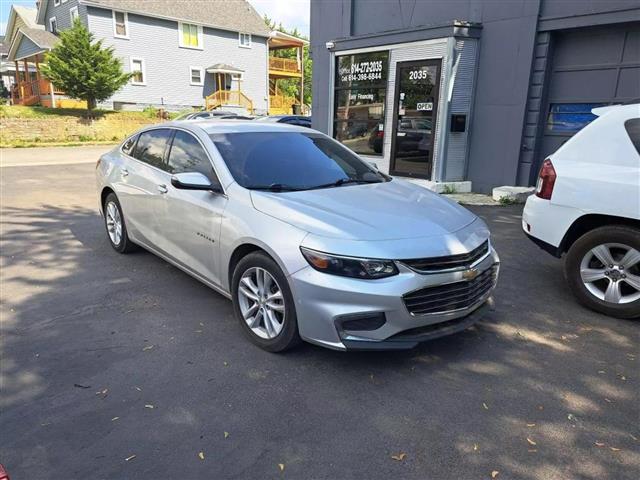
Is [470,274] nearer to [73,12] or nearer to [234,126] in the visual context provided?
[234,126]

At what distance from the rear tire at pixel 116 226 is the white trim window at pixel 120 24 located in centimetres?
2771

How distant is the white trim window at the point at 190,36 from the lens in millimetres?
32156

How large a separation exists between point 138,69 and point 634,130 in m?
31.3

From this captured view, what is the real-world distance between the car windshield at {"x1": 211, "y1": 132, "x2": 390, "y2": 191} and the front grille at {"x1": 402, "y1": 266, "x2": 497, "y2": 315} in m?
1.39

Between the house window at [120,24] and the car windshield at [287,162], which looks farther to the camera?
the house window at [120,24]

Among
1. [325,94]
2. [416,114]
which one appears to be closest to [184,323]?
[416,114]

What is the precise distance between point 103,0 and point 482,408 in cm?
3242

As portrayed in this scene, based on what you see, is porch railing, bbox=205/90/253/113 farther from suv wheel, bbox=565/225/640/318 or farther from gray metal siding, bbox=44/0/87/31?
suv wheel, bbox=565/225/640/318

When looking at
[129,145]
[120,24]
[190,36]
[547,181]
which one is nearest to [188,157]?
[129,145]

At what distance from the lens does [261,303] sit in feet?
11.8

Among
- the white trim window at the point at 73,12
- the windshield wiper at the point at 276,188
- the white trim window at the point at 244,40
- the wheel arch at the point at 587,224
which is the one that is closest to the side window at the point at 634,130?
the wheel arch at the point at 587,224

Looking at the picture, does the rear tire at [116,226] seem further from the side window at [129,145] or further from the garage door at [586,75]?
the garage door at [586,75]

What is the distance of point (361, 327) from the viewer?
10.2 ft

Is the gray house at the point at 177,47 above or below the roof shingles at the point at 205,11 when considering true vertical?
below
